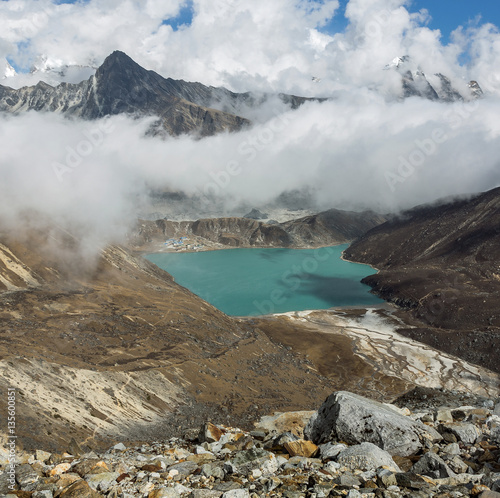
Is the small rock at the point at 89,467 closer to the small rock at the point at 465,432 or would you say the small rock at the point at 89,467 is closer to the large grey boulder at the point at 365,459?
the large grey boulder at the point at 365,459

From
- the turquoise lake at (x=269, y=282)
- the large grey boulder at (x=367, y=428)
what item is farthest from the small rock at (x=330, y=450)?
the turquoise lake at (x=269, y=282)

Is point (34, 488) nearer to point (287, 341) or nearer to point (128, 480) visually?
point (128, 480)

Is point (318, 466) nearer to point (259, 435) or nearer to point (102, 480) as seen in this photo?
point (259, 435)

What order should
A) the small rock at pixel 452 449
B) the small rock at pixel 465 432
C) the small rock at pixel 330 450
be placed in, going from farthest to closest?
the small rock at pixel 465 432, the small rock at pixel 452 449, the small rock at pixel 330 450

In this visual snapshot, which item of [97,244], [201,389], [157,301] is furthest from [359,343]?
[97,244]

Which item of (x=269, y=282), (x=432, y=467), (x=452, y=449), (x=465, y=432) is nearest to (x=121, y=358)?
(x=465, y=432)

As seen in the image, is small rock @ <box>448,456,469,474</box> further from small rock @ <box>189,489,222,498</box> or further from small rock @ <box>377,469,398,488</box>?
small rock @ <box>189,489,222,498</box>
